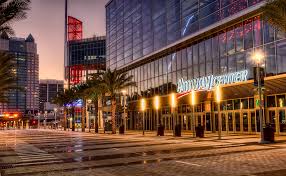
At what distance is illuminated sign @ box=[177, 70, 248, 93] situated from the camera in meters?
38.3

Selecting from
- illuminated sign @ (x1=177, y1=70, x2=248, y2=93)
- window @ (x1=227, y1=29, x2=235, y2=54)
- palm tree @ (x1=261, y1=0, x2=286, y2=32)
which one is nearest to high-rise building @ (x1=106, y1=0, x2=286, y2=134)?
illuminated sign @ (x1=177, y1=70, x2=248, y2=93)

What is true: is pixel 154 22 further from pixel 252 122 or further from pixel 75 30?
pixel 75 30

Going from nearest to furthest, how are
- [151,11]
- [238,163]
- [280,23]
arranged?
[238,163] → [280,23] → [151,11]

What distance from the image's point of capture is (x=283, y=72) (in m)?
33.2

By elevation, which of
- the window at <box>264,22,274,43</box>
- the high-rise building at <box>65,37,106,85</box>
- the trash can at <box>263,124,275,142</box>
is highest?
the high-rise building at <box>65,37,106,85</box>

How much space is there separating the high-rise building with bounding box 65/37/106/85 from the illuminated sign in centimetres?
9798

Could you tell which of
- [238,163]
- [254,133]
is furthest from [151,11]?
[238,163]

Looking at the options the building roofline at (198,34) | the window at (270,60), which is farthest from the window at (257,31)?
the window at (270,60)

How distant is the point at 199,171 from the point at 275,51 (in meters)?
23.1

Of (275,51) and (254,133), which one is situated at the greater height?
(275,51)

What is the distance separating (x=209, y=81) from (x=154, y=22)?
17.5 metres

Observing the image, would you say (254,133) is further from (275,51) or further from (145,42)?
(145,42)

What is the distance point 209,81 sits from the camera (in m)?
44.0

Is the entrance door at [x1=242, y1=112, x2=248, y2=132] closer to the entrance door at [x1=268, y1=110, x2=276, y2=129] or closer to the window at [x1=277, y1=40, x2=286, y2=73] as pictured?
the entrance door at [x1=268, y1=110, x2=276, y2=129]
